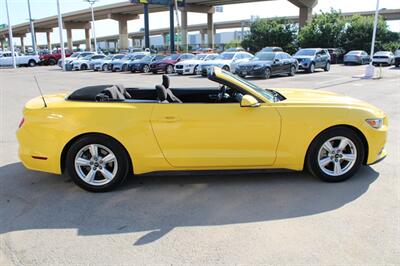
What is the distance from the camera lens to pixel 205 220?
3795mm

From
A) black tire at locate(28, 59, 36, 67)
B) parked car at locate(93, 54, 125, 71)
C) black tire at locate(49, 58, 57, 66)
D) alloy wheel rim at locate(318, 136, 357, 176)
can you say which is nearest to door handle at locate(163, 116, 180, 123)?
alloy wheel rim at locate(318, 136, 357, 176)

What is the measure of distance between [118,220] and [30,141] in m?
1.57

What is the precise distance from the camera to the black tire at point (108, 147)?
4.35 m

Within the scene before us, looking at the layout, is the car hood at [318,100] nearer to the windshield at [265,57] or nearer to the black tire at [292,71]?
the windshield at [265,57]

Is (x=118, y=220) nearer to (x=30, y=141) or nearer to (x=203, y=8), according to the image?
(x=30, y=141)

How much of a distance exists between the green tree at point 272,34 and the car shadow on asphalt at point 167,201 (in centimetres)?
4763

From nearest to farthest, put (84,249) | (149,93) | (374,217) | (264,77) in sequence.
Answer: (84,249)
(374,217)
(149,93)
(264,77)

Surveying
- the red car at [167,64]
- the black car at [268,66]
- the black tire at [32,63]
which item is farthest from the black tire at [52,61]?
the black car at [268,66]

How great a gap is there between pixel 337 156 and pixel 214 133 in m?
1.59

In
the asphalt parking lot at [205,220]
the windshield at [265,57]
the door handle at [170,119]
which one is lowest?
the asphalt parking lot at [205,220]

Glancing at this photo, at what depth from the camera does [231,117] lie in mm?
4402

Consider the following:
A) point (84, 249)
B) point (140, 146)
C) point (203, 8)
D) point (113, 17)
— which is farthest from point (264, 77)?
point (113, 17)

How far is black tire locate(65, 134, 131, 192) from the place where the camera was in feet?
14.3

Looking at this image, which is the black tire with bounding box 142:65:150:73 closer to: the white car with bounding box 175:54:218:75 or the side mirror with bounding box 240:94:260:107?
the white car with bounding box 175:54:218:75
